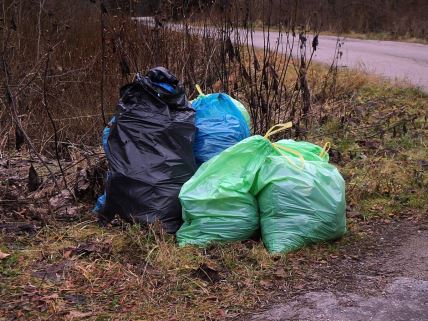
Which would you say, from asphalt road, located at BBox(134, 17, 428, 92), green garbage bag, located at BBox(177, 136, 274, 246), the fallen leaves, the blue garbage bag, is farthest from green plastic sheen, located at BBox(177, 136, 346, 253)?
asphalt road, located at BBox(134, 17, 428, 92)

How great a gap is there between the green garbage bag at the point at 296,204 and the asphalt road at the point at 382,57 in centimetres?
248

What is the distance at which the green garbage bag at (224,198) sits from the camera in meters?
3.39

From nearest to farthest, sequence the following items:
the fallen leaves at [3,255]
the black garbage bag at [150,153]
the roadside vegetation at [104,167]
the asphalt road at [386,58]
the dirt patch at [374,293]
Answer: the dirt patch at [374,293], the roadside vegetation at [104,167], the fallen leaves at [3,255], the black garbage bag at [150,153], the asphalt road at [386,58]

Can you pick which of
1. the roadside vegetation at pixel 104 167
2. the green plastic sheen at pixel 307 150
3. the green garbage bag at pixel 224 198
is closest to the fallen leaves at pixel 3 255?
the roadside vegetation at pixel 104 167

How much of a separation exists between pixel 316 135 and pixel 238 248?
9.09ft

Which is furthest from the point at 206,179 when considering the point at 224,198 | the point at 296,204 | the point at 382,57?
the point at 382,57

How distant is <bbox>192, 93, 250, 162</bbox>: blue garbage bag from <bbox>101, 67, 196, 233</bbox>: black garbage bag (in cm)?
15

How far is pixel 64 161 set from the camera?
16.7 ft

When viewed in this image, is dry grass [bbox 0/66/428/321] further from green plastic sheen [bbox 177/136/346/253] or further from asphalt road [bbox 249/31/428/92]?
asphalt road [bbox 249/31/428/92]

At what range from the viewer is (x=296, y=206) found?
336 cm

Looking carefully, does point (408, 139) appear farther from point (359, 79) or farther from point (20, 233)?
point (20, 233)

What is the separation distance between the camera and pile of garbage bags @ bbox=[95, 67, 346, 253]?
337 cm

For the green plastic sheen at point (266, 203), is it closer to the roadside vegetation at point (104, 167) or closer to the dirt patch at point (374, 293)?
the roadside vegetation at point (104, 167)

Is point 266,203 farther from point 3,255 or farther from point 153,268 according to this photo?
point 3,255
